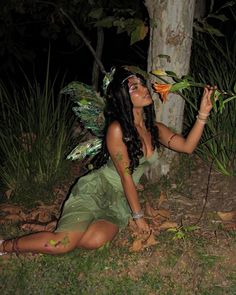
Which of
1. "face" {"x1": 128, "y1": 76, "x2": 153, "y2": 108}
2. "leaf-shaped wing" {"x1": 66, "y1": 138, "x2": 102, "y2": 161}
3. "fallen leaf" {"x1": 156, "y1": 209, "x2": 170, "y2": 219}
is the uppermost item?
"face" {"x1": 128, "y1": 76, "x2": 153, "y2": 108}

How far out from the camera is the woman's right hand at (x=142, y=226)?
3.26m

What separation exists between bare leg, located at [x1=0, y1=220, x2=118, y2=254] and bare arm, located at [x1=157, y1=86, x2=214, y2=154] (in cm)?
79

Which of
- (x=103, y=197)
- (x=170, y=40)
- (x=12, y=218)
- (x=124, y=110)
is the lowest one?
(x=12, y=218)

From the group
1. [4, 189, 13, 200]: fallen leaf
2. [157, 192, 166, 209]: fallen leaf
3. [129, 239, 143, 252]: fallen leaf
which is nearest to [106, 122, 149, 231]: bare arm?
[129, 239, 143, 252]: fallen leaf

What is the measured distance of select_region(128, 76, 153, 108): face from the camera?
122 inches

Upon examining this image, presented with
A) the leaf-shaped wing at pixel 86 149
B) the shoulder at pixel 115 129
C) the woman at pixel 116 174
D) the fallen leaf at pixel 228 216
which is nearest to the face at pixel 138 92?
the woman at pixel 116 174

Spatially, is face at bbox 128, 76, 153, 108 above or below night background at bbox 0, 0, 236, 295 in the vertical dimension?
above

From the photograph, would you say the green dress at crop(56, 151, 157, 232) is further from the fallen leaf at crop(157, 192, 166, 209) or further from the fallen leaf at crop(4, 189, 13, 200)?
the fallen leaf at crop(4, 189, 13, 200)

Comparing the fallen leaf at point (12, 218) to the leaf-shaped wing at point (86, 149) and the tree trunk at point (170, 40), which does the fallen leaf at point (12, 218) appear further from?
the tree trunk at point (170, 40)

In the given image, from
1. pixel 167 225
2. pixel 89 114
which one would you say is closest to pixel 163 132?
pixel 89 114

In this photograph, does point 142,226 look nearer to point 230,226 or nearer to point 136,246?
point 136,246

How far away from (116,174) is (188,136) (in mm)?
627

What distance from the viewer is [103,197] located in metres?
3.46

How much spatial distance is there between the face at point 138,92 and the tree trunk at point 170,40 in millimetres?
281
